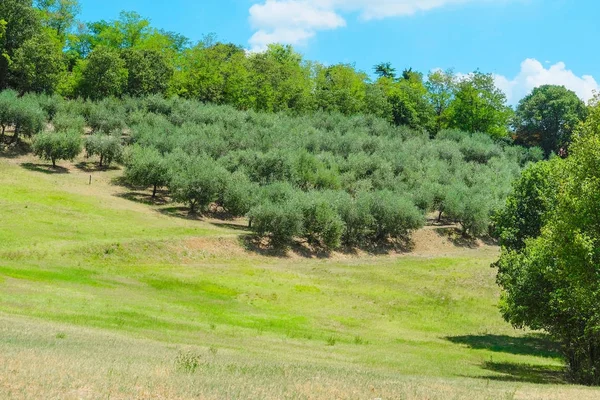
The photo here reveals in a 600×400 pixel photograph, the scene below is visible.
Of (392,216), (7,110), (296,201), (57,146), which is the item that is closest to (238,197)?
(296,201)

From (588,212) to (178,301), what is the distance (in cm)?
2965

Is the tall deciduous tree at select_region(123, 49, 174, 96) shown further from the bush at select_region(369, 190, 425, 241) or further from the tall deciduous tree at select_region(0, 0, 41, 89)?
the bush at select_region(369, 190, 425, 241)

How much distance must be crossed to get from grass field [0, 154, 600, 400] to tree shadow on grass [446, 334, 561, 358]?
0.77 ft

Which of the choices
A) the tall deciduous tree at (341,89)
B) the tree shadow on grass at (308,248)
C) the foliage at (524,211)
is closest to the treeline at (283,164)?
the tree shadow on grass at (308,248)

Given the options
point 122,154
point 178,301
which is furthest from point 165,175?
point 178,301

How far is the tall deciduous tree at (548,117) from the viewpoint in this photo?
161m

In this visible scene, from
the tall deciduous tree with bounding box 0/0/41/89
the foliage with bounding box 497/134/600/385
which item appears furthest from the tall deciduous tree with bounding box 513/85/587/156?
the foliage with bounding box 497/134/600/385

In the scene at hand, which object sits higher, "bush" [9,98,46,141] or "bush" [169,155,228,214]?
"bush" [9,98,46,141]

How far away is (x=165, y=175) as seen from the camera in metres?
91.6

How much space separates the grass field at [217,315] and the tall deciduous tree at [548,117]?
85.1 metres

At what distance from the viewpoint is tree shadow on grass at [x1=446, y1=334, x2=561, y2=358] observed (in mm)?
44781

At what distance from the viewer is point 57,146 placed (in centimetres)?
9331

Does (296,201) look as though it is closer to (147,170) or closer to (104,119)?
(147,170)

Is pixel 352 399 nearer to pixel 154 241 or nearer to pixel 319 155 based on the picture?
pixel 154 241
